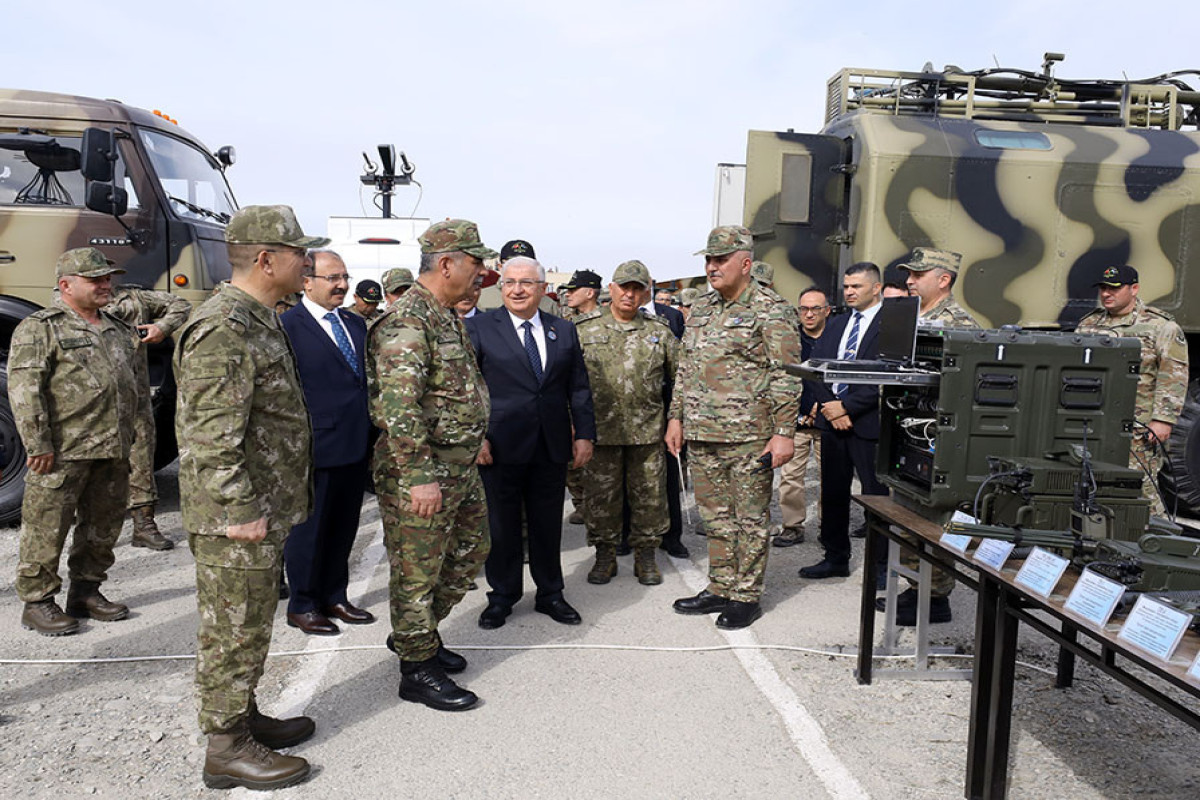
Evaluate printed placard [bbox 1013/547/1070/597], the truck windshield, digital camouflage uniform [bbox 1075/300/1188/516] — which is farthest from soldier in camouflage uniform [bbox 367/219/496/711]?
digital camouflage uniform [bbox 1075/300/1188/516]

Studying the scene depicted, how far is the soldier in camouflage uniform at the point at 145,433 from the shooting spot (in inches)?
207

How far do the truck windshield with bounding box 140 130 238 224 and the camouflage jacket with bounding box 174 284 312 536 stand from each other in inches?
150

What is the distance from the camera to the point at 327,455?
13.0 ft

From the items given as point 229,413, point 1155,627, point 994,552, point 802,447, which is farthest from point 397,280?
point 1155,627

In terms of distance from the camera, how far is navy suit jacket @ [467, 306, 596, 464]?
12.8 feet

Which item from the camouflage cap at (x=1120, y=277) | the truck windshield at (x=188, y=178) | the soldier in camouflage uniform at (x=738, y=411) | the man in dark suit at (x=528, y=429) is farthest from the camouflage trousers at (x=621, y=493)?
the truck windshield at (x=188, y=178)

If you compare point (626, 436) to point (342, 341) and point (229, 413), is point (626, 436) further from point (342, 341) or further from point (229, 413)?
point (229, 413)

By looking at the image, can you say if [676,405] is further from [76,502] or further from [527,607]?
[76,502]

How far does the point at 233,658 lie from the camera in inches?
100

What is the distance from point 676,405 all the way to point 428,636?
5.95ft

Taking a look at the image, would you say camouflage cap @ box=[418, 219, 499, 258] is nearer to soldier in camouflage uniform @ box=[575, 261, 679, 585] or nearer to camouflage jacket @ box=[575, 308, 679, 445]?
camouflage jacket @ box=[575, 308, 679, 445]

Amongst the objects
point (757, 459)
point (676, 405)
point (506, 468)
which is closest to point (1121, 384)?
point (757, 459)

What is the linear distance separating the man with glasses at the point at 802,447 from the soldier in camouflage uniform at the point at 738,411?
1402 mm

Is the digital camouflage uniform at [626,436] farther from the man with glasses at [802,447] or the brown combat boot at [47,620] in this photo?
the brown combat boot at [47,620]
